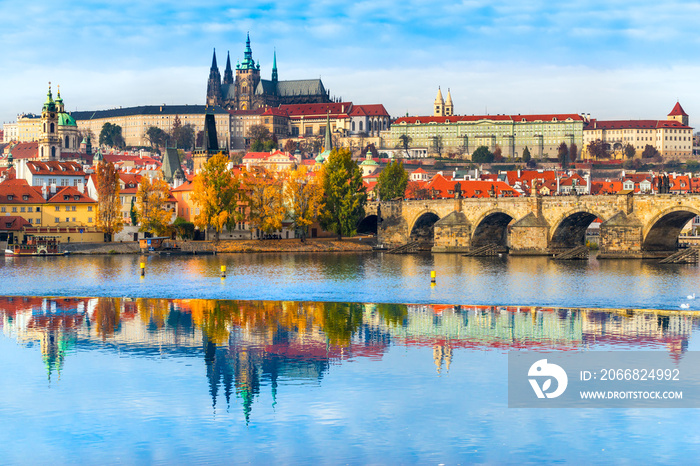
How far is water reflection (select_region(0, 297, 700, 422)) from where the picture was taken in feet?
90.5

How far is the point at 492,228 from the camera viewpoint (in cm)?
8250

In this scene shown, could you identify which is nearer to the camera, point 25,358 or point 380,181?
point 25,358

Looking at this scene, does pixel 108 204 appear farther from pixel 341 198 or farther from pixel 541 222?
pixel 541 222

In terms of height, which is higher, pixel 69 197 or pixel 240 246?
pixel 69 197

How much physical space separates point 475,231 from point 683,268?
23.1m

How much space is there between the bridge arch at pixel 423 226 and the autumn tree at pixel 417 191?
76.7 ft

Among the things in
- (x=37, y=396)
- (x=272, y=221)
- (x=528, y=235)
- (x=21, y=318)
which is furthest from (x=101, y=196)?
(x=37, y=396)

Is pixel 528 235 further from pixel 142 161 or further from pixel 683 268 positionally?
pixel 142 161

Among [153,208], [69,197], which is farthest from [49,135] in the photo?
[153,208]

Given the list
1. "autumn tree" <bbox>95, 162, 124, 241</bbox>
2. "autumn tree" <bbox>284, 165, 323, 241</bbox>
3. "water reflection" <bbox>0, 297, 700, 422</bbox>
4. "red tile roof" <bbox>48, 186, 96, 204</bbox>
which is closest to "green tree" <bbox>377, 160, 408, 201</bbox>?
"autumn tree" <bbox>284, 165, 323, 241</bbox>

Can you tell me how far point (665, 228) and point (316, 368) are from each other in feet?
154

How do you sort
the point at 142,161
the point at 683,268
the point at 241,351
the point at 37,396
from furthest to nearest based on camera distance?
1. the point at 142,161
2. the point at 683,268
3. the point at 241,351
4. the point at 37,396

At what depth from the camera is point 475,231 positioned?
80.6m

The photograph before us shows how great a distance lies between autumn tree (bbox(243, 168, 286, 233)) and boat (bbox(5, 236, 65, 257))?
55.5ft
